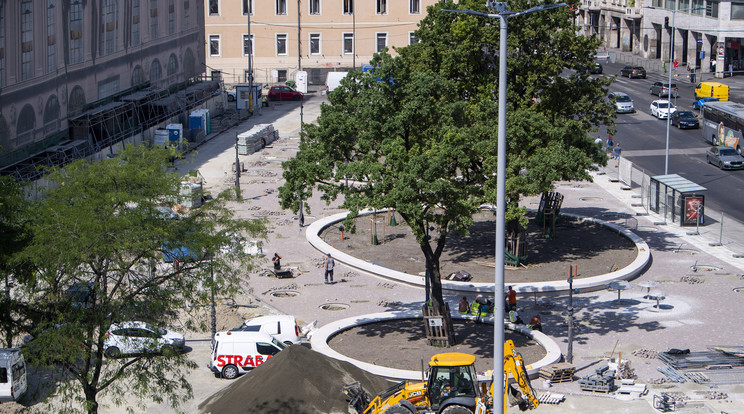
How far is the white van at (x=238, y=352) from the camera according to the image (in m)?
32.1

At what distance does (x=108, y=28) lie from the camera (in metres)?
65.0

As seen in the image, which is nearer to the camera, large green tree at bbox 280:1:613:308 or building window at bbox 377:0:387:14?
large green tree at bbox 280:1:613:308

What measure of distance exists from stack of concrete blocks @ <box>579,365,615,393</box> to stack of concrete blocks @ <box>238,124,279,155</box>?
43.1m

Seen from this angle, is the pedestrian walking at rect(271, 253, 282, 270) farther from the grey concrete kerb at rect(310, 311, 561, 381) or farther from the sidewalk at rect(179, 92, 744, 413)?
the grey concrete kerb at rect(310, 311, 561, 381)

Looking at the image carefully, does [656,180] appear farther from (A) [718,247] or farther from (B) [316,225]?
(B) [316,225]

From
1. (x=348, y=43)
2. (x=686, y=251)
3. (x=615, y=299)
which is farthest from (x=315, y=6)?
(x=615, y=299)

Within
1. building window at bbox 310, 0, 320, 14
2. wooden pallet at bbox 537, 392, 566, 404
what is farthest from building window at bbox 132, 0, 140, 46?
wooden pallet at bbox 537, 392, 566, 404

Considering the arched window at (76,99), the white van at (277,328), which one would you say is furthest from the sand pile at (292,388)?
the arched window at (76,99)

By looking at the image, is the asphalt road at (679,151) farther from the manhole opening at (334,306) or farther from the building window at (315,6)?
the building window at (315,6)

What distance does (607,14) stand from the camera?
422 feet

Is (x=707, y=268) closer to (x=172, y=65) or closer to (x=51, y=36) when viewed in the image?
(x=51, y=36)

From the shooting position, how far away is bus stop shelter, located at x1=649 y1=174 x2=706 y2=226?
50438 mm

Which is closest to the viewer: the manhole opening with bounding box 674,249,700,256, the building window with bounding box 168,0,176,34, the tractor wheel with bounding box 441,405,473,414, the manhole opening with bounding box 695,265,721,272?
the tractor wheel with bounding box 441,405,473,414

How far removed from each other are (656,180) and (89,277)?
36.9 m
